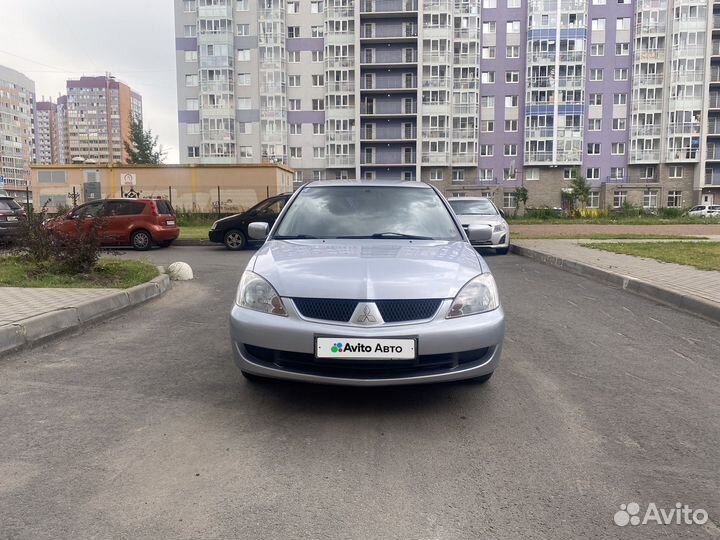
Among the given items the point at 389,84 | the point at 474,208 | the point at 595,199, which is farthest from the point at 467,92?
the point at 474,208

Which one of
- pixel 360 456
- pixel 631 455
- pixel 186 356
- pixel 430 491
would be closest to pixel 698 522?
pixel 631 455

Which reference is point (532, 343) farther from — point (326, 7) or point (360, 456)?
point (326, 7)

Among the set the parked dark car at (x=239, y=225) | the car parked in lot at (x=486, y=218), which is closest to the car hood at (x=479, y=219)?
the car parked in lot at (x=486, y=218)

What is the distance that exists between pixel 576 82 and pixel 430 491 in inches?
2421

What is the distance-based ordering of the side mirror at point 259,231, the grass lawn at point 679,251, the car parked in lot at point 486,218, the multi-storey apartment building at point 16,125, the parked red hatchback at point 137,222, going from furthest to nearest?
the multi-storey apartment building at point 16,125
the parked red hatchback at point 137,222
the car parked in lot at point 486,218
the grass lawn at point 679,251
the side mirror at point 259,231

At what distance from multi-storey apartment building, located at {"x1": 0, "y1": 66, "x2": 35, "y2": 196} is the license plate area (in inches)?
4828

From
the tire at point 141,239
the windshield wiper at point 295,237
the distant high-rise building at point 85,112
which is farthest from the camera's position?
the distant high-rise building at point 85,112

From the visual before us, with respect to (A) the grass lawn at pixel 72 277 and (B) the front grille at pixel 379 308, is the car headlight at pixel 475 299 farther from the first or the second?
(A) the grass lawn at pixel 72 277

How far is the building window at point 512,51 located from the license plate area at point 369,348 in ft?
201

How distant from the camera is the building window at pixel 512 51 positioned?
58.0 metres

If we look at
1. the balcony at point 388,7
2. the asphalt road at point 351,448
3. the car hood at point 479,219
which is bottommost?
the asphalt road at point 351,448

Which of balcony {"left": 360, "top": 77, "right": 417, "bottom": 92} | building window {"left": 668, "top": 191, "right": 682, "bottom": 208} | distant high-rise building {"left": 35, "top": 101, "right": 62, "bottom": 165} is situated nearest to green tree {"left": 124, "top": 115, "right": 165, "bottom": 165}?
balcony {"left": 360, "top": 77, "right": 417, "bottom": 92}

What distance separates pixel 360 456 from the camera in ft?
9.82

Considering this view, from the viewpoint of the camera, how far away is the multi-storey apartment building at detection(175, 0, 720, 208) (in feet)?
184
